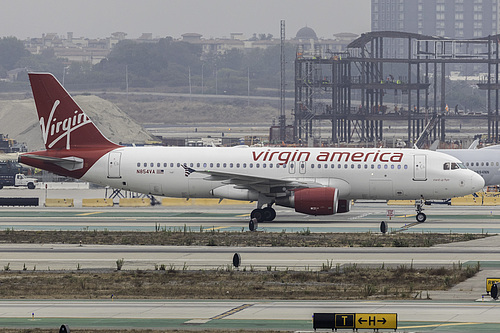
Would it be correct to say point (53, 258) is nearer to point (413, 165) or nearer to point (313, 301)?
point (313, 301)

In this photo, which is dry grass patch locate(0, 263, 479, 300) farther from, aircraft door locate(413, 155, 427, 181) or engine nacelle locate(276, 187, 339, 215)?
aircraft door locate(413, 155, 427, 181)

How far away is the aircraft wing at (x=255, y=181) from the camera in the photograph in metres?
53.1

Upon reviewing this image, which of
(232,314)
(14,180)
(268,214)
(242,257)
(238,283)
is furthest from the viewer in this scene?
(14,180)

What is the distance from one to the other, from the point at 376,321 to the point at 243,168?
103ft

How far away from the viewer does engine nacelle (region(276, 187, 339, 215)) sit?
2067 inches

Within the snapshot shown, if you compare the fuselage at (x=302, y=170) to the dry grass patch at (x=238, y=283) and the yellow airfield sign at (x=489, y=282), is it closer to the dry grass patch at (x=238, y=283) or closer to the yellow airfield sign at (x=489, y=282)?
the dry grass patch at (x=238, y=283)

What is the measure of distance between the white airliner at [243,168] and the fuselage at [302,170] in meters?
0.06

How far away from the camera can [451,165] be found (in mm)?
55000

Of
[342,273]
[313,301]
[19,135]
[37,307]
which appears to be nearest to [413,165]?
[342,273]

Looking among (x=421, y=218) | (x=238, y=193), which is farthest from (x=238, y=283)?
(x=421, y=218)

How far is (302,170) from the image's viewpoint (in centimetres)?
5506

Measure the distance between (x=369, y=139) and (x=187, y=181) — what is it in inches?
3470

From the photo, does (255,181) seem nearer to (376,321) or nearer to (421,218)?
(421,218)

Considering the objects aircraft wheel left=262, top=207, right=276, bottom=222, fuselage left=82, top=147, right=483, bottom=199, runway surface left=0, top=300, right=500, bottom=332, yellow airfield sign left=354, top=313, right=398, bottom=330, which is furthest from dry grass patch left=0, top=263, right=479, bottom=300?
fuselage left=82, top=147, right=483, bottom=199
